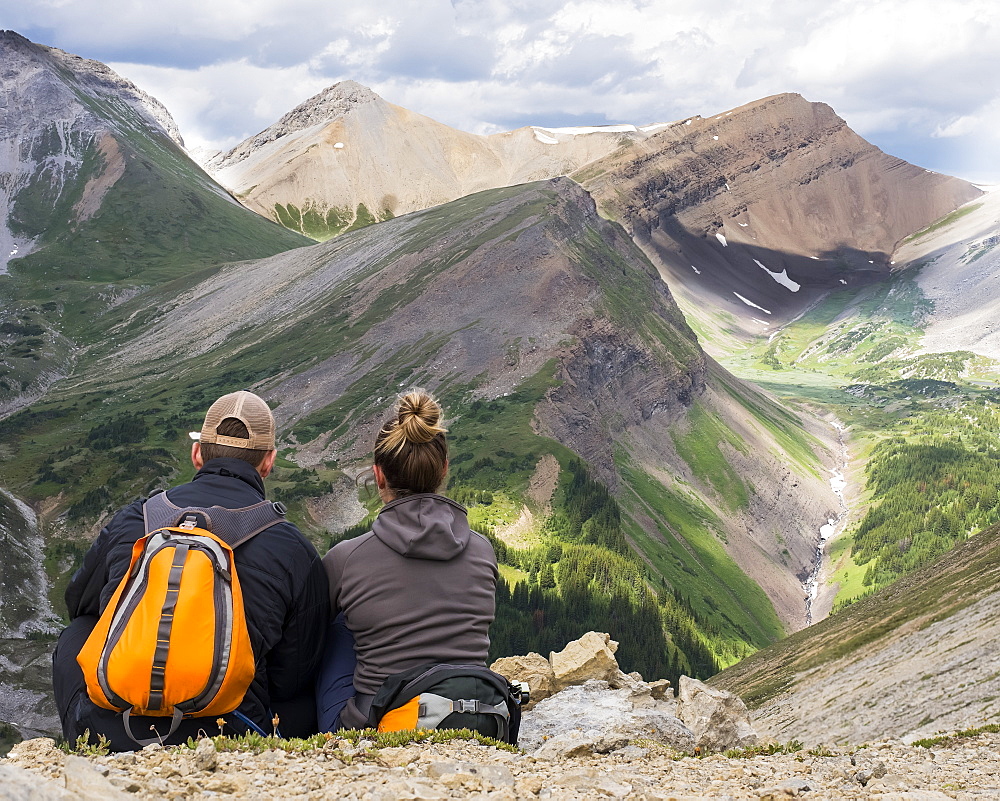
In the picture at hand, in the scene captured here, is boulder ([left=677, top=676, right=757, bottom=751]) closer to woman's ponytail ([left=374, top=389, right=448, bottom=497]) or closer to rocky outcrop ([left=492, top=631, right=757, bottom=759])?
rocky outcrop ([left=492, top=631, right=757, bottom=759])

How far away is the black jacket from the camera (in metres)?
6.59

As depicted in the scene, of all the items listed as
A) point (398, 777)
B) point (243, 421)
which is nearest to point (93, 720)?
point (398, 777)

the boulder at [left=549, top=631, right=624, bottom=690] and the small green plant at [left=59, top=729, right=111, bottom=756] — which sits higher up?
the small green plant at [left=59, top=729, right=111, bottom=756]

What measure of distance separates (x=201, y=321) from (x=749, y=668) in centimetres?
12040

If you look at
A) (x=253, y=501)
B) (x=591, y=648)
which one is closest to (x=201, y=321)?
(x=591, y=648)

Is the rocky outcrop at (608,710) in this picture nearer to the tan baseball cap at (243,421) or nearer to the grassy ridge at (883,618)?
the tan baseball cap at (243,421)

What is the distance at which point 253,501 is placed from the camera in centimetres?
705

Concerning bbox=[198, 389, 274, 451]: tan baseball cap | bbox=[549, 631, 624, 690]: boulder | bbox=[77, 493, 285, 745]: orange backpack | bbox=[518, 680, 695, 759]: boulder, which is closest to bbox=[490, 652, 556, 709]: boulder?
bbox=[549, 631, 624, 690]: boulder

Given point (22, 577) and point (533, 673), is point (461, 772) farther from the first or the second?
point (22, 577)

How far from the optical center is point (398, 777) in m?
6.53

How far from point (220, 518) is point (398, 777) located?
258cm

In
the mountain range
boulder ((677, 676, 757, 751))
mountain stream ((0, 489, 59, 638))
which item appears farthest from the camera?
the mountain range

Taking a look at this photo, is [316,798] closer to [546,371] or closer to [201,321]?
[546,371]

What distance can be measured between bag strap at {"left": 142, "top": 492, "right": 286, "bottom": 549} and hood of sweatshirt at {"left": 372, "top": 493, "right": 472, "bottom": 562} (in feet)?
3.31
